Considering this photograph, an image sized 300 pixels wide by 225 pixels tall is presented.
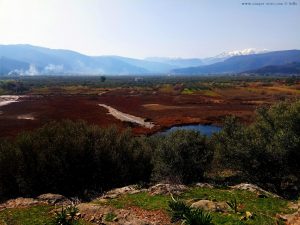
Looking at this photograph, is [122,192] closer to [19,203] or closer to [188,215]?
[19,203]

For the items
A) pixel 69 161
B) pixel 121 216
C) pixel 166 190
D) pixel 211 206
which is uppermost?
pixel 211 206

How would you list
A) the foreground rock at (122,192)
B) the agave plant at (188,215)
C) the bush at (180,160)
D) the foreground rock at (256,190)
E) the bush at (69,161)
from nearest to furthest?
the agave plant at (188,215), the foreground rock at (256,190), the foreground rock at (122,192), the bush at (69,161), the bush at (180,160)

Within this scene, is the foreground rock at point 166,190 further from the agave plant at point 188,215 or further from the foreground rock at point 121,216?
the agave plant at point 188,215

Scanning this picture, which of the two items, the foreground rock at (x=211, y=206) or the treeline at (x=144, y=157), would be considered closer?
the foreground rock at (x=211, y=206)

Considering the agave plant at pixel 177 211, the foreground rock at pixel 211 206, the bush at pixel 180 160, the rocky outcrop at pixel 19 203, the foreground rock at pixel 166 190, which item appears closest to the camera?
the agave plant at pixel 177 211

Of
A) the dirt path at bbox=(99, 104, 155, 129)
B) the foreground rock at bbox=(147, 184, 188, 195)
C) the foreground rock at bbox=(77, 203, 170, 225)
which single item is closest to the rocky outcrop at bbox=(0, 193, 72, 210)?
the foreground rock at bbox=(77, 203, 170, 225)

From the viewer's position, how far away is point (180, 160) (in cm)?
3522

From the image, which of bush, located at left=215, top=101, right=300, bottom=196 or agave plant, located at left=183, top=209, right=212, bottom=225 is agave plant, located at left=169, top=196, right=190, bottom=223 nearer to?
agave plant, located at left=183, top=209, right=212, bottom=225

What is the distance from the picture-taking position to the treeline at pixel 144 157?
33.0m

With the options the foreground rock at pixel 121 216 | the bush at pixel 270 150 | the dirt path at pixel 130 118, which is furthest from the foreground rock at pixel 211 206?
the dirt path at pixel 130 118

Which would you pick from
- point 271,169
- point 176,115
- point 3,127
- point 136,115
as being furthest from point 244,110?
point 271,169

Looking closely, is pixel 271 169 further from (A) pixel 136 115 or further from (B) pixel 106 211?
(A) pixel 136 115

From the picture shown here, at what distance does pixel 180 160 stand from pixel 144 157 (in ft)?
16.1

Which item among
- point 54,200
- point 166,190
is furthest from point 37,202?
point 166,190
